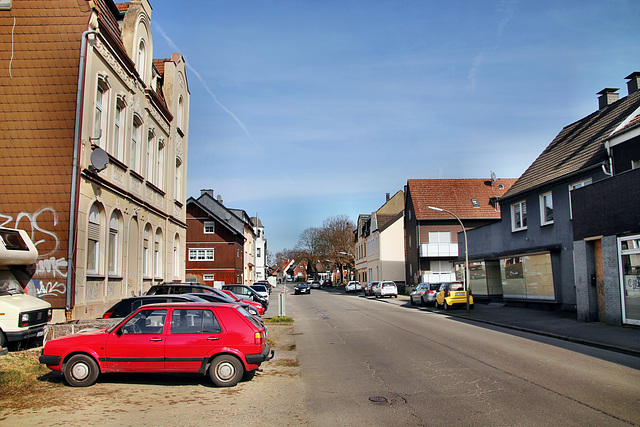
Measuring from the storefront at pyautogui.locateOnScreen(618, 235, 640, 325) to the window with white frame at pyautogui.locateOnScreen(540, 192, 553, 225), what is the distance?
8.27m

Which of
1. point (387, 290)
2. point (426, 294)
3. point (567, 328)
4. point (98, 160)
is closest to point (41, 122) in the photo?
point (98, 160)

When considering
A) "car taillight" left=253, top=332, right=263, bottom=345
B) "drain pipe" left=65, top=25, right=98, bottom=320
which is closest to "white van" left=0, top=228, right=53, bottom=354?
"drain pipe" left=65, top=25, right=98, bottom=320

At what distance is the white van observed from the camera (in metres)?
10.8

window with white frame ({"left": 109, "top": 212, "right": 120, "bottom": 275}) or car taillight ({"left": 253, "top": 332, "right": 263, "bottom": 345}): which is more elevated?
window with white frame ({"left": 109, "top": 212, "right": 120, "bottom": 275})

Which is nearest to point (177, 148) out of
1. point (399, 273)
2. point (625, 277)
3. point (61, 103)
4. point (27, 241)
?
point (61, 103)

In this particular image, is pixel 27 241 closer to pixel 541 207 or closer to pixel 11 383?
pixel 11 383

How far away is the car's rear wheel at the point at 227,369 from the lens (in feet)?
28.6

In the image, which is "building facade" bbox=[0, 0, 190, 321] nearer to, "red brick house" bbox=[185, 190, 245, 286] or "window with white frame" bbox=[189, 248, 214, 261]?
"red brick house" bbox=[185, 190, 245, 286]

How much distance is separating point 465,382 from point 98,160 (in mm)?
11438

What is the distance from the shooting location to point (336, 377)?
9.62 m

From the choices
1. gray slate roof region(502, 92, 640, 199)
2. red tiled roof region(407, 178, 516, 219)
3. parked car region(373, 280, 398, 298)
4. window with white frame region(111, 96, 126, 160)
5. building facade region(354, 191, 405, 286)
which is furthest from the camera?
building facade region(354, 191, 405, 286)

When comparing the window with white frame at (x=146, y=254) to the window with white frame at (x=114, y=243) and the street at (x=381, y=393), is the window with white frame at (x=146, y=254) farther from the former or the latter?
the street at (x=381, y=393)

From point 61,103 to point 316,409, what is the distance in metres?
11.6

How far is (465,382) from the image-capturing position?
8.71m
